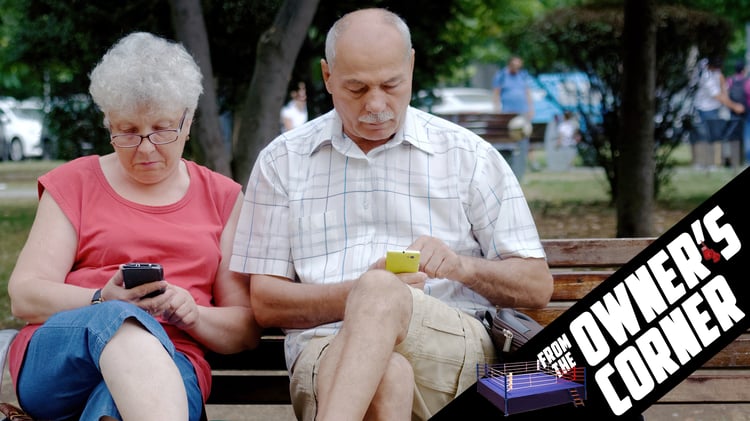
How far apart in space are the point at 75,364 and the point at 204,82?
406cm

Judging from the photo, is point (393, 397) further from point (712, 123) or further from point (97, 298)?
point (712, 123)

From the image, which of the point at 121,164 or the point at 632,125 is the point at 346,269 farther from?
the point at 632,125

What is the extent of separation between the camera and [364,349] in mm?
2795

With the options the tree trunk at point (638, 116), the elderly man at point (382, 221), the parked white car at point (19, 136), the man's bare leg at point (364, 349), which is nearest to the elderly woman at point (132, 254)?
the elderly man at point (382, 221)

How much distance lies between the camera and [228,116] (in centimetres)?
1183

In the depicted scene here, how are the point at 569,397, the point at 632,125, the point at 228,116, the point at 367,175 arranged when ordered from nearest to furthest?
the point at 569,397
the point at 367,175
the point at 632,125
the point at 228,116

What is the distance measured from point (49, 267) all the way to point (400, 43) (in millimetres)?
1355

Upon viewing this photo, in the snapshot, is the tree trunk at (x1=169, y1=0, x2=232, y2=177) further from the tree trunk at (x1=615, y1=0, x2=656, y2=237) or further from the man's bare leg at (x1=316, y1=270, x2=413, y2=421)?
the man's bare leg at (x1=316, y1=270, x2=413, y2=421)

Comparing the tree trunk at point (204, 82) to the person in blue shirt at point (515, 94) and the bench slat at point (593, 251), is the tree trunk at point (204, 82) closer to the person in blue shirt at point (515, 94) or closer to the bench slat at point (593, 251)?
the bench slat at point (593, 251)

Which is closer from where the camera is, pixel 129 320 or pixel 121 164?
pixel 129 320

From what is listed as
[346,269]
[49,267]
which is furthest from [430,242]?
[49,267]

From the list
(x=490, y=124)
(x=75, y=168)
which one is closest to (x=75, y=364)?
(x=75, y=168)

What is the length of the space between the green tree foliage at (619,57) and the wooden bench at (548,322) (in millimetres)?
7967

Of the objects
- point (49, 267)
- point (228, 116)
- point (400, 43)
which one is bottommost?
point (228, 116)
